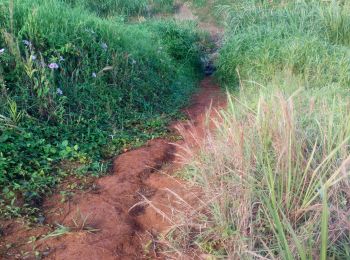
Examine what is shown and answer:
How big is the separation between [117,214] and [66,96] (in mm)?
1578

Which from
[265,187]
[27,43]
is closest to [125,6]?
[27,43]

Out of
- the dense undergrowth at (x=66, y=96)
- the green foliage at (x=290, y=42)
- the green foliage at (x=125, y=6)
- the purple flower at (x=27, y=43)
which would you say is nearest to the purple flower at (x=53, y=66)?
the dense undergrowth at (x=66, y=96)

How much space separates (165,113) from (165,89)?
2.08 feet

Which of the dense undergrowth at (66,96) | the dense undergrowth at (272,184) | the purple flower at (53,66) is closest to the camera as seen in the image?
the dense undergrowth at (272,184)

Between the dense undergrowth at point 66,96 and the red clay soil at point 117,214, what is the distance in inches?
7.8

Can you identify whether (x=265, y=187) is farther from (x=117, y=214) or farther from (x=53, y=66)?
(x=53, y=66)

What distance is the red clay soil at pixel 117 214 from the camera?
258cm

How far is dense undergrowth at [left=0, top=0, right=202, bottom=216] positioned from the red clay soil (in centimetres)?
20

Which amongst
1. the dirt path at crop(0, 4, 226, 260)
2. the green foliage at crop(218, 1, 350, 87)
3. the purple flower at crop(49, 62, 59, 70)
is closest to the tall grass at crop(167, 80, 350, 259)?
the dirt path at crop(0, 4, 226, 260)

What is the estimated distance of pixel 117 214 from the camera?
2.91 m

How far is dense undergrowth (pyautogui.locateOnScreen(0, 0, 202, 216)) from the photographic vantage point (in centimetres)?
326

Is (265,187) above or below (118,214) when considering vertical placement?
above

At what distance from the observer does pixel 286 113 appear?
240 cm

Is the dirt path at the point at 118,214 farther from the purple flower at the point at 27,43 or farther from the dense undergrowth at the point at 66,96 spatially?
the purple flower at the point at 27,43
